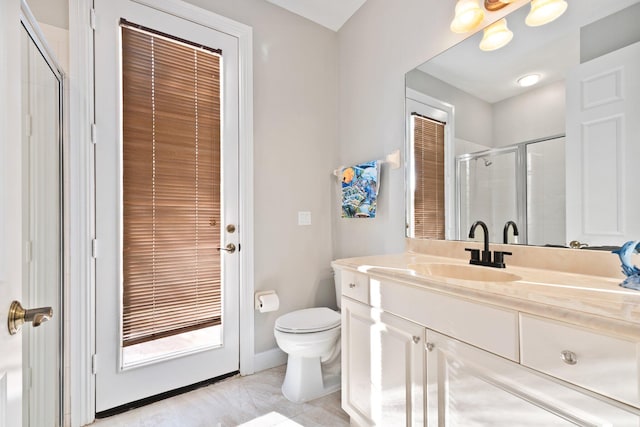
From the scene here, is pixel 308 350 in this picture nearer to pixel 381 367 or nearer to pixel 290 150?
pixel 381 367

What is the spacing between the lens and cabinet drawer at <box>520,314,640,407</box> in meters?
0.62

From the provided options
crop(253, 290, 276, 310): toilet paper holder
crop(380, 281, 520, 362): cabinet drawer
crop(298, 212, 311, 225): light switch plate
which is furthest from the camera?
crop(298, 212, 311, 225): light switch plate

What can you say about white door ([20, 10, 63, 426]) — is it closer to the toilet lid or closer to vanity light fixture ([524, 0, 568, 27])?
the toilet lid

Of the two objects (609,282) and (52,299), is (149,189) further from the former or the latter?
(609,282)

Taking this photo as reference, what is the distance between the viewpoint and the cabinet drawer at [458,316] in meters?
0.82

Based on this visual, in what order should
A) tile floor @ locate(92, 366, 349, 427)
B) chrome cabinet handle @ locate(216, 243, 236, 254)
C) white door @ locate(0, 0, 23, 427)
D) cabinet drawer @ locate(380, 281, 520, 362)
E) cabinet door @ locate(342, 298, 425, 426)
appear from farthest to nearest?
chrome cabinet handle @ locate(216, 243, 236, 254) → tile floor @ locate(92, 366, 349, 427) → cabinet door @ locate(342, 298, 425, 426) → cabinet drawer @ locate(380, 281, 520, 362) → white door @ locate(0, 0, 23, 427)

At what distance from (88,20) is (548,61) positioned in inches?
88.4

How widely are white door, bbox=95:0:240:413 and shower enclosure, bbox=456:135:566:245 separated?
1436 millimetres

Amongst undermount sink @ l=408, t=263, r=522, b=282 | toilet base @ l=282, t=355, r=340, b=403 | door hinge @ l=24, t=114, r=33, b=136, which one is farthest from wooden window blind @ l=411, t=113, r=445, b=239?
door hinge @ l=24, t=114, r=33, b=136

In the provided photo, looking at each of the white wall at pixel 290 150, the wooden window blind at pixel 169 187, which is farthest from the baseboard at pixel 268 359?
the wooden window blind at pixel 169 187

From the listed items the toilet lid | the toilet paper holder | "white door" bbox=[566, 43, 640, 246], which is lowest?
the toilet lid

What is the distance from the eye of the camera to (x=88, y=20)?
5.14 ft

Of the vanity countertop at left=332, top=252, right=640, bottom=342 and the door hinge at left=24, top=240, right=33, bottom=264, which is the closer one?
the vanity countertop at left=332, top=252, right=640, bottom=342

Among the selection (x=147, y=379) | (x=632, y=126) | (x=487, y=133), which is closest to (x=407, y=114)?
(x=487, y=133)
